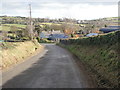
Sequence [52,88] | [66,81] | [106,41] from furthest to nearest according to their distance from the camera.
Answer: [106,41], [66,81], [52,88]

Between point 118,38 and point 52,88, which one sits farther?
point 118,38

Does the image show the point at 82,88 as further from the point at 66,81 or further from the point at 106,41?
the point at 106,41

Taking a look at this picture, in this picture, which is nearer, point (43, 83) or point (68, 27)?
point (43, 83)

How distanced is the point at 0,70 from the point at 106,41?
11004 millimetres

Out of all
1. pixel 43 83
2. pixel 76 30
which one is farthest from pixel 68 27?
pixel 43 83

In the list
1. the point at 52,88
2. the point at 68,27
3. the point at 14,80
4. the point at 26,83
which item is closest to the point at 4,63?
the point at 14,80

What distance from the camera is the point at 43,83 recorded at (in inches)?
456

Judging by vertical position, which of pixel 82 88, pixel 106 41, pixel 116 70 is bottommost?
pixel 82 88

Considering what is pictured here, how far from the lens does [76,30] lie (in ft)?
455

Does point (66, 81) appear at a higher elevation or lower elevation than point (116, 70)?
lower

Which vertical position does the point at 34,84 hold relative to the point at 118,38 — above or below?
below

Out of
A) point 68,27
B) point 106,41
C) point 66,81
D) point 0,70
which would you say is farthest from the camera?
point 68,27

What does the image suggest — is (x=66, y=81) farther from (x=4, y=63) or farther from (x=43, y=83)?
(x=4, y=63)

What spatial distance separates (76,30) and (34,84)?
12864cm
